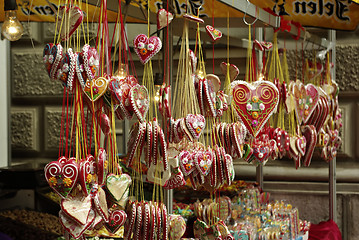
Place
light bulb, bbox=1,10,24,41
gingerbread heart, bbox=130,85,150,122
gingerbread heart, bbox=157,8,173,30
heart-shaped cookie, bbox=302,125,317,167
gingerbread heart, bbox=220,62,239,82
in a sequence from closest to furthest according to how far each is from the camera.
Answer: gingerbread heart, bbox=130,85,150,122
gingerbread heart, bbox=157,8,173,30
gingerbread heart, bbox=220,62,239,82
light bulb, bbox=1,10,24,41
heart-shaped cookie, bbox=302,125,317,167

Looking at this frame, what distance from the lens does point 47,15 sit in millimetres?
2303

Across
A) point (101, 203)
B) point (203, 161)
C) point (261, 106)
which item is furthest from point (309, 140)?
point (101, 203)

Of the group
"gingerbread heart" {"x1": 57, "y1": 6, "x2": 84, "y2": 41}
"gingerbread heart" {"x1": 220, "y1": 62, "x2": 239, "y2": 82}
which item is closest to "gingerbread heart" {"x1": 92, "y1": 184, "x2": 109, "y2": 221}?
"gingerbread heart" {"x1": 57, "y1": 6, "x2": 84, "y2": 41}

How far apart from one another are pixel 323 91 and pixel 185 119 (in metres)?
1.24

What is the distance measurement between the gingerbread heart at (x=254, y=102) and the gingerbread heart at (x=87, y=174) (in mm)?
787

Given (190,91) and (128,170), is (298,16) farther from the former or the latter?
(190,91)

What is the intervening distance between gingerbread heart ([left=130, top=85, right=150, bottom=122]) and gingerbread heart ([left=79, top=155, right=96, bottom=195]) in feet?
0.46

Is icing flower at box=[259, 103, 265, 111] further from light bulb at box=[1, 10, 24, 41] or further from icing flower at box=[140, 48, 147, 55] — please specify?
light bulb at box=[1, 10, 24, 41]

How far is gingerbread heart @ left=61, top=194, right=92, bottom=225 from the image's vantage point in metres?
0.92

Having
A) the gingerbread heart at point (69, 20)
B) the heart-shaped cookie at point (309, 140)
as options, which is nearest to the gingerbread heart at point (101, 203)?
the gingerbread heart at point (69, 20)

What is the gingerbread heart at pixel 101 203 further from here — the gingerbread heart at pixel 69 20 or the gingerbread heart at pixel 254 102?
the gingerbread heart at pixel 254 102

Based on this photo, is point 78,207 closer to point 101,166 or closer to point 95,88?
point 101,166

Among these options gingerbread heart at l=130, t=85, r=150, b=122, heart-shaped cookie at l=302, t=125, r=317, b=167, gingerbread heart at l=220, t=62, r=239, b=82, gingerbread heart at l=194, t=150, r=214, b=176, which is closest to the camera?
gingerbread heart at l=130, t=85, r=150, b=122

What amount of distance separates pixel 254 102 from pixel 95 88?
0.79 metres
